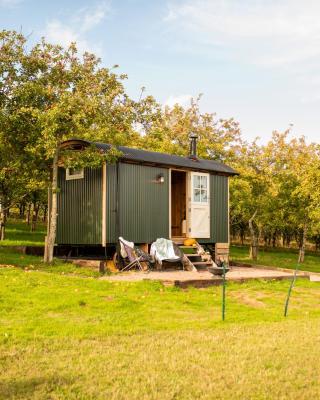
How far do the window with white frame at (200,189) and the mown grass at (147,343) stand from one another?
6.70 meters

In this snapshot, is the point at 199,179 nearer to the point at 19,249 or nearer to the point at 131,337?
the point at 19,249

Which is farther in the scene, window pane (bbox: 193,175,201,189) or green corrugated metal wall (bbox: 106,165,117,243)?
window pane (bbox: 193,175,201,189)

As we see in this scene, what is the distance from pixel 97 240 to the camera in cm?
1508

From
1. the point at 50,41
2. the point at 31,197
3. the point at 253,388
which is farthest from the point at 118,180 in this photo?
the point at 31,197

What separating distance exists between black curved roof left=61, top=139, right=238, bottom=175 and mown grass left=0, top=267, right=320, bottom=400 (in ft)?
17.4

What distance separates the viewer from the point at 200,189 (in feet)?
57.0

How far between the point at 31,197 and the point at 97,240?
12893 millimetres

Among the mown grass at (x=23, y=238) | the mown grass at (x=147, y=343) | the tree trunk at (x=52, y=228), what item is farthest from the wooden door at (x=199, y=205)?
the mown grass at (x=23, y=238)

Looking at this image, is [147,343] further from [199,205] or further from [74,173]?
[199,205]

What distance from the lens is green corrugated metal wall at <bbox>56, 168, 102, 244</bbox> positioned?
15.3 m

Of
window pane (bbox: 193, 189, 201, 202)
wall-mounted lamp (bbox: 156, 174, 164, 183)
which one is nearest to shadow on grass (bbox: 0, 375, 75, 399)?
wall-mounted lamp (bbox: 156, 174, 164, 183)

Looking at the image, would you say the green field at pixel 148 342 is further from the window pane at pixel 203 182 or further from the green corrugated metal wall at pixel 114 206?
the window pane at pixel 203 182

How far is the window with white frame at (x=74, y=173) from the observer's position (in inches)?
629

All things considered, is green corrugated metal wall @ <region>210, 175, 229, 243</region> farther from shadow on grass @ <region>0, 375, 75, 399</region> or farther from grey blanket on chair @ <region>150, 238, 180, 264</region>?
shadow on grass @ <region>0, 375, 75, 399</region>
